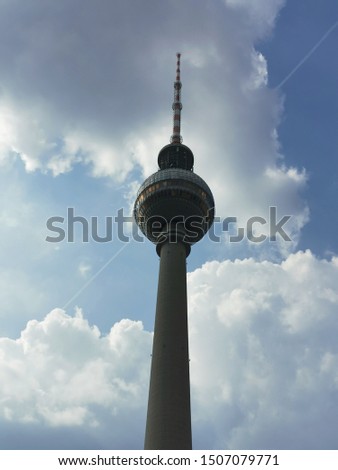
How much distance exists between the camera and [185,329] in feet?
262

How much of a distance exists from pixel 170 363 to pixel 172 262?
63.9 feet

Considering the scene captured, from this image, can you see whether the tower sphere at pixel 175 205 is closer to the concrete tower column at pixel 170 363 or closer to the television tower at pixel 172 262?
the television tower at pixel 172 262

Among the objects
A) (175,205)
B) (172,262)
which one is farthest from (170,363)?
(175,205)

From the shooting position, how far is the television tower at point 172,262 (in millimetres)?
A: 69000

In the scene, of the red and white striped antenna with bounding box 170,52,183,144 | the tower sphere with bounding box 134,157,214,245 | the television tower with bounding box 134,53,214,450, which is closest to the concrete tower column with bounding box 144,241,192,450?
the television tower with bounding box 134,53,214,450

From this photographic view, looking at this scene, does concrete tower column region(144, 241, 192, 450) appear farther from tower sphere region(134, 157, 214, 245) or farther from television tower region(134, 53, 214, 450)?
tower sphere region(134, 157, 214, 245)

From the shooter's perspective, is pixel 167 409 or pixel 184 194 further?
pixel 184 194

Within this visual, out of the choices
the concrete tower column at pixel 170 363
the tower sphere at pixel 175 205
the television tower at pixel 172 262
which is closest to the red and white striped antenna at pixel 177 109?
the television tower at pixel 172 262

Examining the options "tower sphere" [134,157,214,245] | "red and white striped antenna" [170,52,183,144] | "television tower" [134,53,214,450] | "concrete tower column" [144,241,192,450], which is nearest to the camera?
"concrete tower column" [144,241,192,450]

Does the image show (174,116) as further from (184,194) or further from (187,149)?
(184,194)

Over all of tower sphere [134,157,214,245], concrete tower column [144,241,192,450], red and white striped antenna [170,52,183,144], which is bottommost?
concrete tower column [144,241,192,450]

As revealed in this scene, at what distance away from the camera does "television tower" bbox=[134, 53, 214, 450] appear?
226 feet
